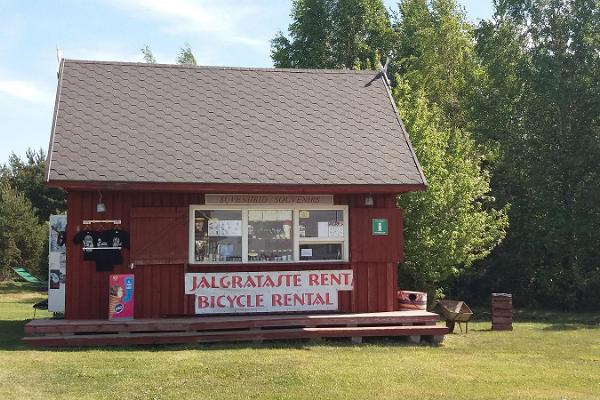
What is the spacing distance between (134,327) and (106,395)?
3631 millimetres

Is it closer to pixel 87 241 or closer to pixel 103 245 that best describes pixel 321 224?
pixel 103 245

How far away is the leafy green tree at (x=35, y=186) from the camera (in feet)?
125

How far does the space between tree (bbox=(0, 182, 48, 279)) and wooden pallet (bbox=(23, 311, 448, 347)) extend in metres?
22.2

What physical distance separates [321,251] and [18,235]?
78.3 feet

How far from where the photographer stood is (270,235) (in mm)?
12742

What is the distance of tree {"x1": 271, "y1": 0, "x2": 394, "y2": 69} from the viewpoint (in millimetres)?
35688

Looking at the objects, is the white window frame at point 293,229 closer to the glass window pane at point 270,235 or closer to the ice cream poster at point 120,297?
the glass window pane at point 270,235

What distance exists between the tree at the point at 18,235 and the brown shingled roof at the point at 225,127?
20.1m

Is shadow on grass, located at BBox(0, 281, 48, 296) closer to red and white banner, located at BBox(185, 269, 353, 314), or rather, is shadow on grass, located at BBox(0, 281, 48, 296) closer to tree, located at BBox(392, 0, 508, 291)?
tree, located at BBox(392, 0, 508, 291)

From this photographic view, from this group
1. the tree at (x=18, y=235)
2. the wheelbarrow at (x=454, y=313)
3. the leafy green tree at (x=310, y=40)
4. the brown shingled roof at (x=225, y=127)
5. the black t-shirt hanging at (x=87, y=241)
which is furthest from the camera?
the leafy green tree at (x=310, y=40)

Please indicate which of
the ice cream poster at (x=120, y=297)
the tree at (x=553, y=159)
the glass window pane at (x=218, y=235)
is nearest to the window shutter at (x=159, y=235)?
the glass window pane at (x=218, y=235)

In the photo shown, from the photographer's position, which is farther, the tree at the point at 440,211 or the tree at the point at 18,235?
the tree at the point at 18,235

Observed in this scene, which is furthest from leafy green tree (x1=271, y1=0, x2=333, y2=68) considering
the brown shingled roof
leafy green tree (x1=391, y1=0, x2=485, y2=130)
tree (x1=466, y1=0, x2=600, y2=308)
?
the brown shingled roof

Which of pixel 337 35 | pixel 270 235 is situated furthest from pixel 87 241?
pixel 337 35
